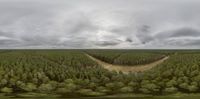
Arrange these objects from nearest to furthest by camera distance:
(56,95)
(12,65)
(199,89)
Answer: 1. (56,95)
2. (199,89)
3. (12,65)

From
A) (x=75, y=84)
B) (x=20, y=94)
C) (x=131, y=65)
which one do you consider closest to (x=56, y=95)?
(x=20, y=94)

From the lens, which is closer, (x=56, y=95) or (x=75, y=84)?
(x=56, y=95)

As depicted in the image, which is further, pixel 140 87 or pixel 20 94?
pixel 140 87

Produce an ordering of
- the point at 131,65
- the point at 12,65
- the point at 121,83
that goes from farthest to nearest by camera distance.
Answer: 1. the point at 131,65
2. the point at 12,65
3. the point at 121,83

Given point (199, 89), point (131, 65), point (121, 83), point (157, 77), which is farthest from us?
point (131, 65)

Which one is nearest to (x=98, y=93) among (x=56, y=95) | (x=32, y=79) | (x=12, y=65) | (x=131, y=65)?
(x=56, y=95)

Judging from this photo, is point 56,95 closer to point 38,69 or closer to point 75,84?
point 75,84

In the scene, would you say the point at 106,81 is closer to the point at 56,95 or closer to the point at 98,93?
the point at 98,93

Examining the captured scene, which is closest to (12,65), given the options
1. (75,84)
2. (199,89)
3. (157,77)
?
(75,84)

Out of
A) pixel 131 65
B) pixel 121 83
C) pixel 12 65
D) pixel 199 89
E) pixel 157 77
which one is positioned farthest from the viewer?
pixel 131 65
